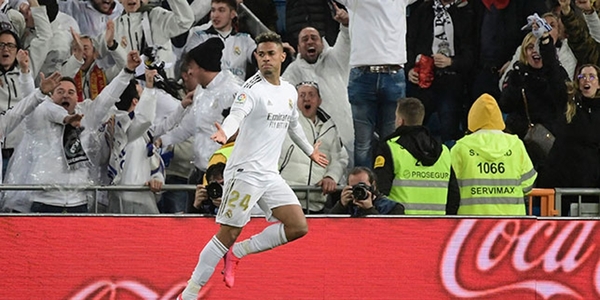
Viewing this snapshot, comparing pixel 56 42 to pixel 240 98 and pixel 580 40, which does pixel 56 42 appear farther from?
pixel 580 40

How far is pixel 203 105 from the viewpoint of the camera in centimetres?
1202

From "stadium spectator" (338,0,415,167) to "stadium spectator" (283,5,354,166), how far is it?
9.8 inches

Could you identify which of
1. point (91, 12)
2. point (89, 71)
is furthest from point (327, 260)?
point (91, 12)

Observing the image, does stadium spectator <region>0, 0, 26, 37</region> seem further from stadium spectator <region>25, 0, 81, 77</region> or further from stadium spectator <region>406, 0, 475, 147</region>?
stadium spectator <region>406, 0, 475, 147</region>

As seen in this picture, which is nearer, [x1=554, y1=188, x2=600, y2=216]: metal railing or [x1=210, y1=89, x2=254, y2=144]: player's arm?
[x1=210, y1=89, x2=254, y2=144]: player's arm

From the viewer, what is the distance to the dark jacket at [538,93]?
482 inches

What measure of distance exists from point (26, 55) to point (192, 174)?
78.0 inches

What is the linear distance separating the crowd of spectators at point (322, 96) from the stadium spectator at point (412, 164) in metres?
0.01

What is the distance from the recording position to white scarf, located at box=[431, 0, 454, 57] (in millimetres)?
12664

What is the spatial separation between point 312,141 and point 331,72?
0.97 metres

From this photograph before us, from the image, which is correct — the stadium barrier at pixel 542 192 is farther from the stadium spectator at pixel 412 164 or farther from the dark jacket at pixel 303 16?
the dark jacket at pixel 303 16

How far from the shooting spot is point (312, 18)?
12.9 m

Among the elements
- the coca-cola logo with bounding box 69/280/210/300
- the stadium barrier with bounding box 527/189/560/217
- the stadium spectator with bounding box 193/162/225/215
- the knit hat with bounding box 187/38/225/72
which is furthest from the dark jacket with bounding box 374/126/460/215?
the knit hat with bounding box 187/38/225/72

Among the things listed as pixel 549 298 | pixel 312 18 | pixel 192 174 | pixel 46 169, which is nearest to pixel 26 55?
pixel 46 169
